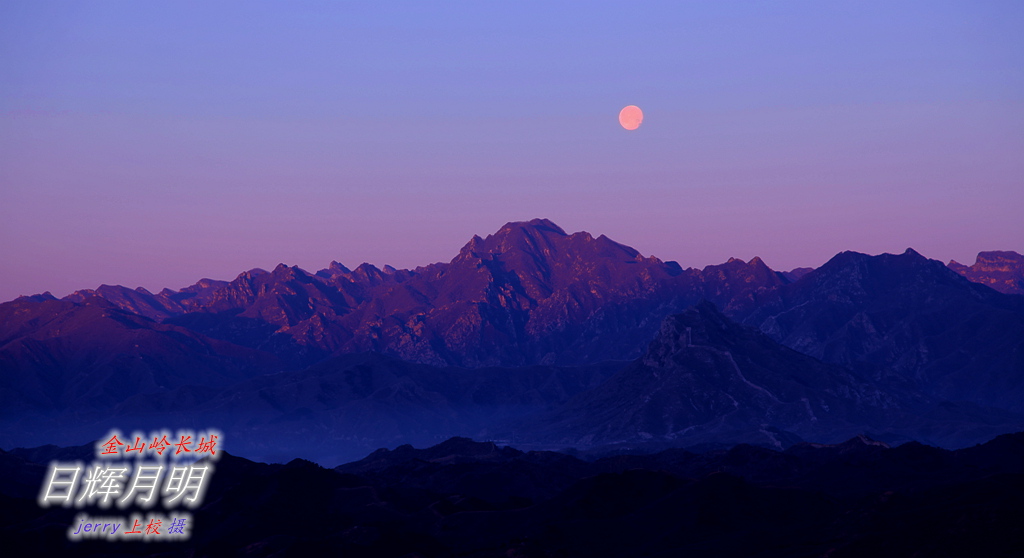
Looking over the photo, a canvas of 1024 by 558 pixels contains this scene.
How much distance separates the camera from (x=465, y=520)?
19562 cm

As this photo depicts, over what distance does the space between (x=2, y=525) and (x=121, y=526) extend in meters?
31.6

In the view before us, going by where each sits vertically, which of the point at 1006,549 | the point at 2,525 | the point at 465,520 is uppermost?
the point at 1006,549

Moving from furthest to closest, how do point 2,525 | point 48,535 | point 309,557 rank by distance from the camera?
point 2,525 < point 48,535 < point 309,557

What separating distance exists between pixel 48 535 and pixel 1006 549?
422 feet

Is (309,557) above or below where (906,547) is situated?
below

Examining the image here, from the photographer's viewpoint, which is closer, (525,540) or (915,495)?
(525,540)

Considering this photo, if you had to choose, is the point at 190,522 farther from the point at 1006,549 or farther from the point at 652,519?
the point at 1006,549

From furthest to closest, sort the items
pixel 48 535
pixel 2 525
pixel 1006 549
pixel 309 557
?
pixel 2 525, pixel 48 535, pixel 309 557, pixel 1006 549

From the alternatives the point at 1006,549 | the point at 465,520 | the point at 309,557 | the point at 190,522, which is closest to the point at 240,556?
the point at 309,557

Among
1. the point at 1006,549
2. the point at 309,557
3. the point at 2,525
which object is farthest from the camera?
the point at 2,525

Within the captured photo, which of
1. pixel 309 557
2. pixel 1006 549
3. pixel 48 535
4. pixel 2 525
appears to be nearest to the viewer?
pixel 1006 549

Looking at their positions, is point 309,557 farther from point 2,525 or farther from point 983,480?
point 983,480

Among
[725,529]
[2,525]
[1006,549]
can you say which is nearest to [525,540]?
[725,529]

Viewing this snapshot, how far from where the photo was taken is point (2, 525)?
19412 cm
